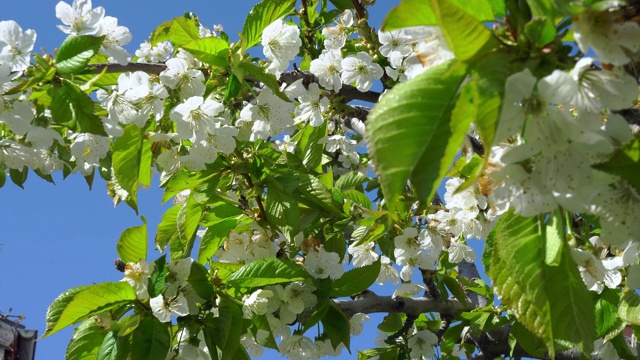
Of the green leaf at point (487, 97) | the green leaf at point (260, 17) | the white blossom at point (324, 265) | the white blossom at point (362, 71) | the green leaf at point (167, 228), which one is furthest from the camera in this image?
the white blossom at point (362, 71)

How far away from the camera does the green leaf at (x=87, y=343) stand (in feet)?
6.84

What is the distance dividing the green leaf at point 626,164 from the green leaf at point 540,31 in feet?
0.68

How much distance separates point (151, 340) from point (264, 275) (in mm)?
375

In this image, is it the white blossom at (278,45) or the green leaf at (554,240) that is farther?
the white blossom at (278,45)

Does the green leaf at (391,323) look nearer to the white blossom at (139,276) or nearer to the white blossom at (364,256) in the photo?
the white blossom at (364,256)

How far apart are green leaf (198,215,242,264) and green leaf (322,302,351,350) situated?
427 mm

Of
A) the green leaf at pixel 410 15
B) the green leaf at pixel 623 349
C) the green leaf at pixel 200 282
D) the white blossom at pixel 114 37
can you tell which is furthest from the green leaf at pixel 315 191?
the green leaf at pixel 410 15

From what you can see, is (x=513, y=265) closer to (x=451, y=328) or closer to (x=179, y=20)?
(x=179, y=20)

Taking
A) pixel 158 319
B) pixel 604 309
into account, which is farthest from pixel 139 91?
pixel 604 309

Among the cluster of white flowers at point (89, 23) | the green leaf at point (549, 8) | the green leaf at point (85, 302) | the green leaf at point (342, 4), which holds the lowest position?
the green leaf at point (85, 302)

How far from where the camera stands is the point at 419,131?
3.51 ft

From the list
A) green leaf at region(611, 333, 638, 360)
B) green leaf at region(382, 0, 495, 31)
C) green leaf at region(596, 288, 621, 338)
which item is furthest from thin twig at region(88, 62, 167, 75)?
green leaf at region(611, 333, 638, 360)

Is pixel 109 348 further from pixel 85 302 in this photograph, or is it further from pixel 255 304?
Answer: pixel 255 304

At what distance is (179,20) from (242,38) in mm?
254
